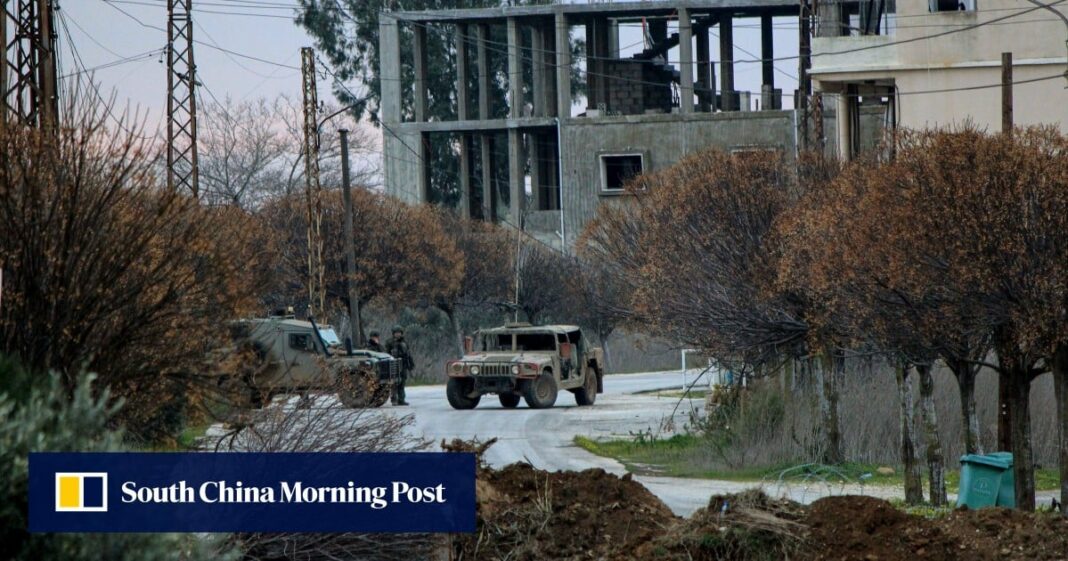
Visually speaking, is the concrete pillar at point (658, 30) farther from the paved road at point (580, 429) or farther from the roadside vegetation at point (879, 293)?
the roadside vegetation at point (879, 293)

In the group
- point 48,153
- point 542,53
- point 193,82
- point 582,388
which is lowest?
point 582,388

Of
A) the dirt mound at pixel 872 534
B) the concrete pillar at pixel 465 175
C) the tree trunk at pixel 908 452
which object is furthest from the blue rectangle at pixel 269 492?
the concrete pillar at pixel 465 175

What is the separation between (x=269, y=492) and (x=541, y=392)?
28.1 meters

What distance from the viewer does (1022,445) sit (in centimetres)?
1792

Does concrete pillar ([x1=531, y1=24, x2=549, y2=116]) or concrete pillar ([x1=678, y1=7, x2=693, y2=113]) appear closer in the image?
concrete pillar ([x1=678, y1=7, x2=693, y2=113])

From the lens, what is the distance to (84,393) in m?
7.78

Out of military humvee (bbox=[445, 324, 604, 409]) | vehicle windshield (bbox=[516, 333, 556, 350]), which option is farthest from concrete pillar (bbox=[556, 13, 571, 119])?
vehicle windshield (bbox=[516, 333, 556, 350])

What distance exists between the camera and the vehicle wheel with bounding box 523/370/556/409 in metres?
37.2

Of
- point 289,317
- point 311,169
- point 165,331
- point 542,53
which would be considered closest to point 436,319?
point 542,53

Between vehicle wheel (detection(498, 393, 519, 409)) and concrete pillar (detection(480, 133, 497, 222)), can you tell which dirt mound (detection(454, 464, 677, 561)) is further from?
concrete pillar (detection(480, 133, 497, 222))

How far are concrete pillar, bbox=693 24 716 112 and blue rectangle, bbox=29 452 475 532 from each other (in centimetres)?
5453

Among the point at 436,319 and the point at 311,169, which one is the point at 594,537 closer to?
the point at 311,169

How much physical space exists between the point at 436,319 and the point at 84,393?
55571 mm

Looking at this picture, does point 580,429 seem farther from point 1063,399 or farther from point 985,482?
point 1063,399
